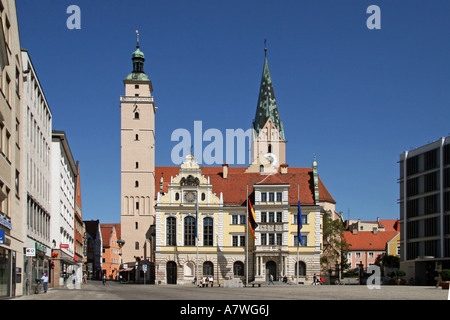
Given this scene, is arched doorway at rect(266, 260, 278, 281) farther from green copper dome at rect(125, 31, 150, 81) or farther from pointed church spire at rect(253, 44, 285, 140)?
pointed church spire at rect(253, 44, 285, 140)

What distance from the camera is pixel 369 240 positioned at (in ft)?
→ 489

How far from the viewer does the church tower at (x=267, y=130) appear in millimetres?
131125

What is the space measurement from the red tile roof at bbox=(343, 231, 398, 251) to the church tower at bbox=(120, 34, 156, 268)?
55.6m

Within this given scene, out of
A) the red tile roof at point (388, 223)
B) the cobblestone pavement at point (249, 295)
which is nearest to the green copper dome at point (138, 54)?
the cobblestone pavement at point (249, 295)

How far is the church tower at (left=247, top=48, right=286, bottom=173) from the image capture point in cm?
13112

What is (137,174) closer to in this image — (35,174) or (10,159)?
(35,174)

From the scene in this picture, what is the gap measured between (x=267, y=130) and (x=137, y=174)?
3338cm

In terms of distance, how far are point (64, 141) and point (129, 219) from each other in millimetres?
43331

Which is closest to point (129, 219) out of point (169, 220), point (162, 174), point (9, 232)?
point (162, 174)

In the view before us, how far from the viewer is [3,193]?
30734mm

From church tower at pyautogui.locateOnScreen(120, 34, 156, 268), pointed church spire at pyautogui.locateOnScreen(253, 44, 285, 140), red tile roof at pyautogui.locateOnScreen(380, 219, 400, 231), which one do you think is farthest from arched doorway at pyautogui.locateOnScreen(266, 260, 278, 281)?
red tile roof at pyautogui.locateOnScreen(380, 219, 400, 231)

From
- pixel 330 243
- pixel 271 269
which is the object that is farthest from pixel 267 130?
pixel 271 269

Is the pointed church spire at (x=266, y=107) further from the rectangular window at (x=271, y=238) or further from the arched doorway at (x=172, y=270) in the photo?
the arched doorway at (x=172, y=270)
